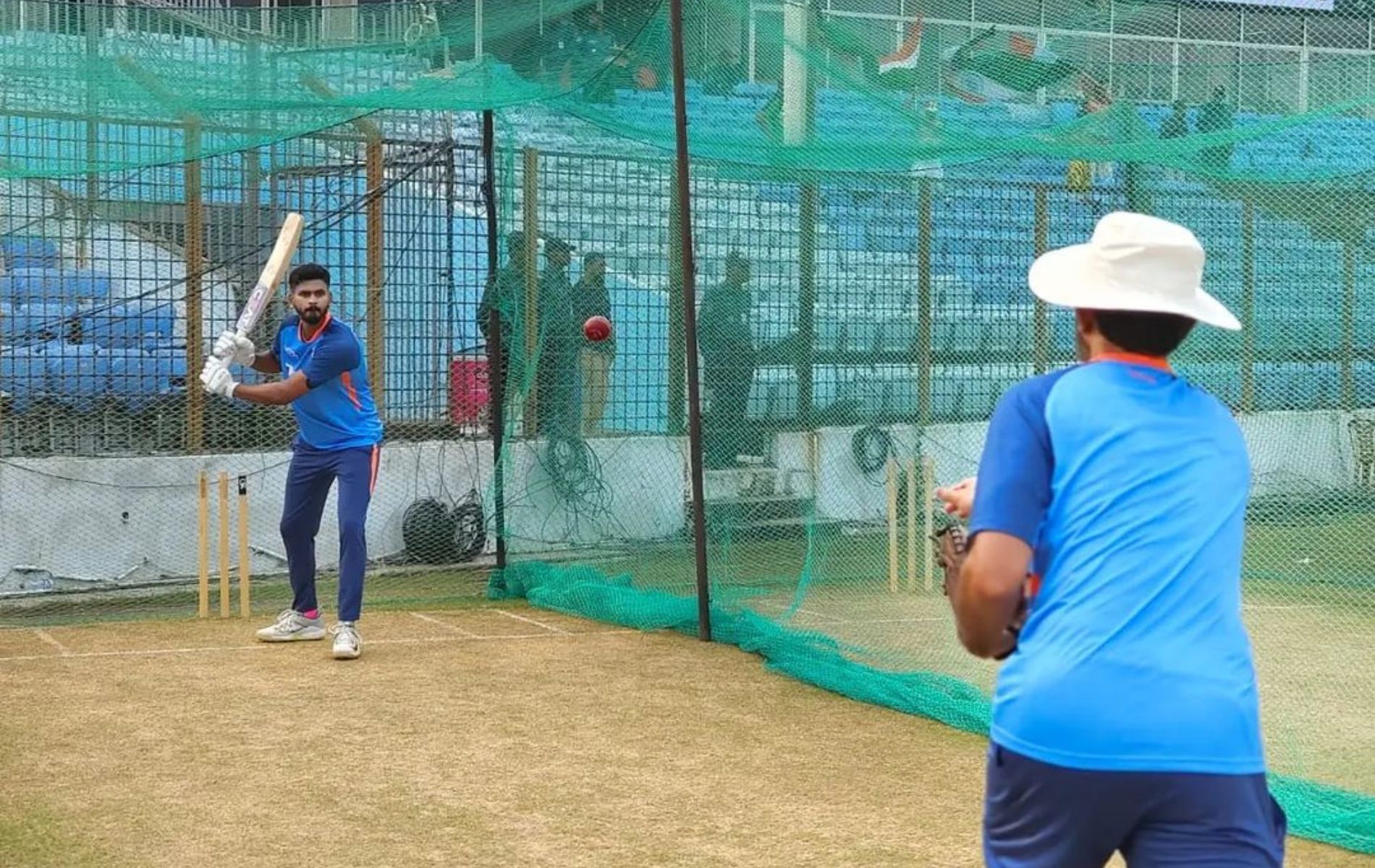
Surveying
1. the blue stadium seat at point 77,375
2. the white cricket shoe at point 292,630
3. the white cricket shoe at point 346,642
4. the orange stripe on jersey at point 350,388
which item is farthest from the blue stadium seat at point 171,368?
the white cricket shoe at point 346,642

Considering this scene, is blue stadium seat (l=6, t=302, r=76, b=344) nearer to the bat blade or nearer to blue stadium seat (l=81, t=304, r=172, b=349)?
blue stadium seat (l=81, t=304, r=172, b=349)

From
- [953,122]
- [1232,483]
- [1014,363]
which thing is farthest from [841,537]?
[1232,483]

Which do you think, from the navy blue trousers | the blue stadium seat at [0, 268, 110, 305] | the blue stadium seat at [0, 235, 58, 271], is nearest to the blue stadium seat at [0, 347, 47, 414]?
the blue stadium seat at [0, 268, 110, 305]

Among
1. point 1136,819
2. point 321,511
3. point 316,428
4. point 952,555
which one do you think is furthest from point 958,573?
point 321,511

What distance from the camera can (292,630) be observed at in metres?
8.97

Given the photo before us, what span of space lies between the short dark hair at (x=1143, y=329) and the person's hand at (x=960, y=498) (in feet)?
1.08

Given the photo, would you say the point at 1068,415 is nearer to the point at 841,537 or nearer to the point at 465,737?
the point at 465,737

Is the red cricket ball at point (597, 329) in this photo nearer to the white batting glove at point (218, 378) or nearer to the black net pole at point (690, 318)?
the black net pole at point (690, 318)

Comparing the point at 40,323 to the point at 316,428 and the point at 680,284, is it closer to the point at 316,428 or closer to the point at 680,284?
the point at 316,428

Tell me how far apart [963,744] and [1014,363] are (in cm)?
240

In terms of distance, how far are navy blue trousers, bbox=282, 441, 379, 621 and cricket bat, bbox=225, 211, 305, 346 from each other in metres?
0.69

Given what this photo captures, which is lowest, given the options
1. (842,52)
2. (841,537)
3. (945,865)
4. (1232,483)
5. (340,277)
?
(945,865)

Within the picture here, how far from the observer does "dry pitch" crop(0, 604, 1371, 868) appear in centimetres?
538

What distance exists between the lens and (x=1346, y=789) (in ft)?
19.6
